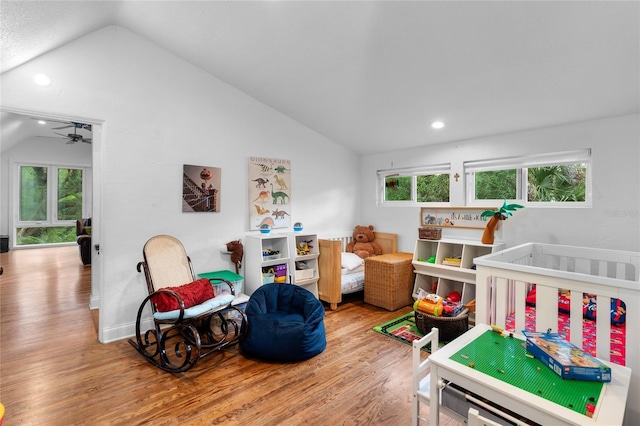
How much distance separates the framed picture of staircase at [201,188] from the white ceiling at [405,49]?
1.09 m

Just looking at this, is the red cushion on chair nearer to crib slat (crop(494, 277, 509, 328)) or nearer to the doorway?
crib slat (crop(494, 277, 509, 328))

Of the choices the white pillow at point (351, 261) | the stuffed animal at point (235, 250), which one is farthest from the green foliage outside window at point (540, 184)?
the stuffed animal at point (235, 250)

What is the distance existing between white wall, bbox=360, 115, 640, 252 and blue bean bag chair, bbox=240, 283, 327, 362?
2165 mm

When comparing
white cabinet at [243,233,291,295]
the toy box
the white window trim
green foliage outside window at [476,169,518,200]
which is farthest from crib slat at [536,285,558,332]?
the white window trim

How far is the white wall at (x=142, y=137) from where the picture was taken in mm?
2727

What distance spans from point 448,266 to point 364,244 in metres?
1.31

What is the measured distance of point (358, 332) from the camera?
3.14 m

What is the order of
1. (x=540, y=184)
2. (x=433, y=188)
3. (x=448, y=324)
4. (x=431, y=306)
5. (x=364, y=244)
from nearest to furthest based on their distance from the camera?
(x=448, y=324), (x=431, y=306), (x=540, y=184), (x=433, y=188), (x=364, y=244)

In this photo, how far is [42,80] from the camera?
258cm

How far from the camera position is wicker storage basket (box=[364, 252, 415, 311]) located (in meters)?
3.71

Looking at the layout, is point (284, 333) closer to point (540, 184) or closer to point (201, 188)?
point (201, 188)

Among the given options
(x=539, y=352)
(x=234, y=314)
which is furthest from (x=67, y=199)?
(x=539, y=352)

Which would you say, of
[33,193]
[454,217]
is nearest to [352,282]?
[454,217]

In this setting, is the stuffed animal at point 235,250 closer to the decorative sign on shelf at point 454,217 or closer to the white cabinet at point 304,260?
the white cabinet at point 304,260
